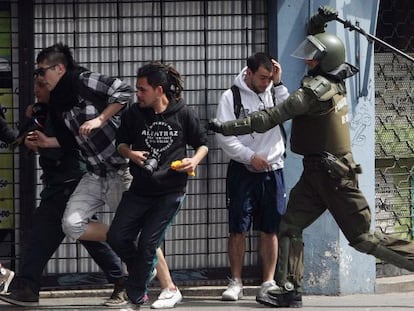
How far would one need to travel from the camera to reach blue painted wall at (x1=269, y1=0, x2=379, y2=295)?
→ 27.3 ft

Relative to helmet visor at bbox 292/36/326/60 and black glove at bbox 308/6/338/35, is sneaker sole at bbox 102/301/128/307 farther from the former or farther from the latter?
black glove at bbox 308/6/338/35

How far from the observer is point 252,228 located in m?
8.47

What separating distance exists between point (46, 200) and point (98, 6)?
1592 millimetres

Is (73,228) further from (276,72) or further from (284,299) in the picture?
(276,72)

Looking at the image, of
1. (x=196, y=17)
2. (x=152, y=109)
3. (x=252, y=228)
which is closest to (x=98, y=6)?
(x=196, y=17)

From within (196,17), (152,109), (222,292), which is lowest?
(222,292)

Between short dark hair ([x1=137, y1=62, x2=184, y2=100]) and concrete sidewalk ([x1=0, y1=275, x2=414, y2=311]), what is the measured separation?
1623 millimetres

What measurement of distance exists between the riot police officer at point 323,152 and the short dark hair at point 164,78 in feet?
1.78

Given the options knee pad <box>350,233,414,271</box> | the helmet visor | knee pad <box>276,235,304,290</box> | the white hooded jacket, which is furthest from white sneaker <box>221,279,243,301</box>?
the helmet visor

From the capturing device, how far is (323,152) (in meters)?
7.46

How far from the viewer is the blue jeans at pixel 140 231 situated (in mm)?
7195

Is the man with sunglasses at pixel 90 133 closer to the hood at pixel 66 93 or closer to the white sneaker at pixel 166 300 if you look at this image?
the hood at pixel 66 93

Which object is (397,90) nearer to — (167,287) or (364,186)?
(364,186)

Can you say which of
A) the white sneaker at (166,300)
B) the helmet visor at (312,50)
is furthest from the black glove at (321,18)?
the white sneaker at (166,300)
